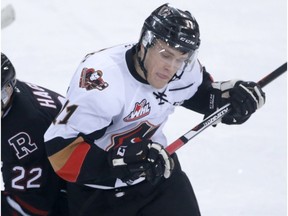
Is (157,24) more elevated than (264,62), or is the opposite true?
(157,24)

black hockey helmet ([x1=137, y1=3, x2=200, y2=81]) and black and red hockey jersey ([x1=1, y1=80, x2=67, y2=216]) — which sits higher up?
black hockey helmet ([x1=137, y1=3, x2=200, y2=81])

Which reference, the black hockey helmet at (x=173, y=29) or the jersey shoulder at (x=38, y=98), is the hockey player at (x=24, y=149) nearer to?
the jersey shoulder at (x=38, y=98)

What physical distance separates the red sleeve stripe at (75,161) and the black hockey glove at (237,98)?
81 cm

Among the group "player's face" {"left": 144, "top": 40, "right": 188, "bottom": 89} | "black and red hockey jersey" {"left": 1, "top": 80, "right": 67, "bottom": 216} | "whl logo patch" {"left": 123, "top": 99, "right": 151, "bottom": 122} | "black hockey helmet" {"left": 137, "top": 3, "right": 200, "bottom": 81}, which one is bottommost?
"black and red hockey jersey" {"left": 1, "top": 80, "right": 67, "bottom": 216}

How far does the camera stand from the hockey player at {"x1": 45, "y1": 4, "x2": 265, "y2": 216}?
2.72 meters

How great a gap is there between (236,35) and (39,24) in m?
1.61

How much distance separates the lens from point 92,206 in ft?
10.0

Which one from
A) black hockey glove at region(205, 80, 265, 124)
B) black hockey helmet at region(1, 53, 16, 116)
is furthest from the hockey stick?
black hockey helmet at region(1, 53, 16, 116)

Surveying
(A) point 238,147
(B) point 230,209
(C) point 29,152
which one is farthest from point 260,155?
(C) point 29,152

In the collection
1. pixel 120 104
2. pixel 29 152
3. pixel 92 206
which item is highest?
pixel 120 104

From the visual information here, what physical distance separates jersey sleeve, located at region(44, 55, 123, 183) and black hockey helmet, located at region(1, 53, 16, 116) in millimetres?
223

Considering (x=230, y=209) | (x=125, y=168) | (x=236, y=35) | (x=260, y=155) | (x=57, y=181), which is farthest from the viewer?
(x=236, y=35)

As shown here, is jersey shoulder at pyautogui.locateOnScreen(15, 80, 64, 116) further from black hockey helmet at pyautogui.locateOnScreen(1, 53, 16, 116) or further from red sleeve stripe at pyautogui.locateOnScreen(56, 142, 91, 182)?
red sleeve stripe at pyautogui.locateOnScreen(56, 142, 91, 182)

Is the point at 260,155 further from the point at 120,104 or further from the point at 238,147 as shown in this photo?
the point at 120,104
